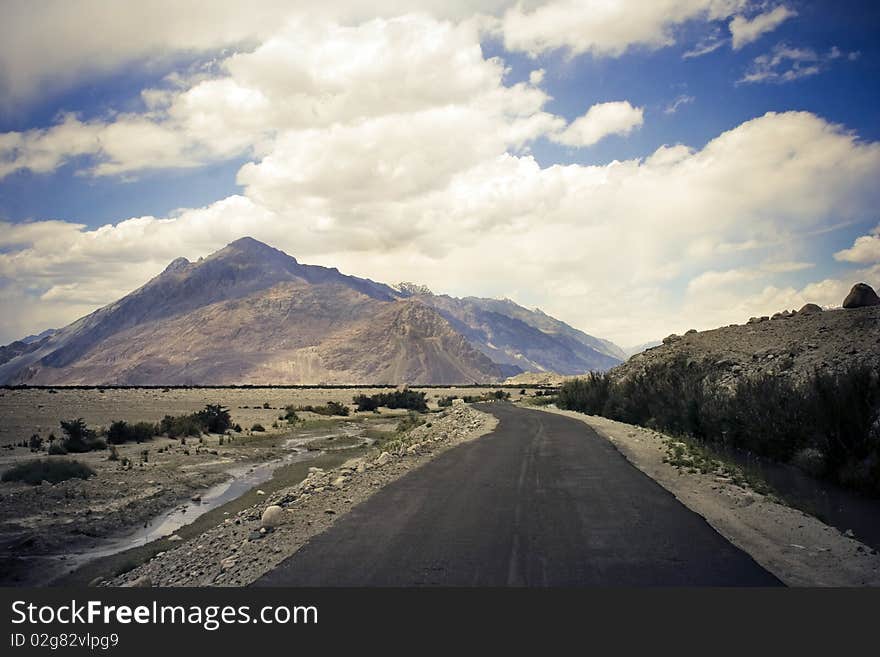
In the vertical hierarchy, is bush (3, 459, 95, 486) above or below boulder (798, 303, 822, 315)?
below

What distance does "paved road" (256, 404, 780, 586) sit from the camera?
23.3 feet

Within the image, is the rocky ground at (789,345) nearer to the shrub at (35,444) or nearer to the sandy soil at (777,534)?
the sandy soil at (777,534)

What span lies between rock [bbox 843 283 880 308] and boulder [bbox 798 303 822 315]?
3580 millimetres

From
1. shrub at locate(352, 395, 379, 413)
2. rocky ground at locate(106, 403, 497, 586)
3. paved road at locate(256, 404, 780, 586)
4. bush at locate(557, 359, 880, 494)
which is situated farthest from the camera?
shrub at locate(352, 395, 379, 413)

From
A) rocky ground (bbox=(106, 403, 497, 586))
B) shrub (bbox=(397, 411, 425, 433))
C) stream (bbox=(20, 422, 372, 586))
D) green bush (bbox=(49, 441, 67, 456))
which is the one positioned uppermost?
rocky ground (bbox=(106, 403, 497, 586))

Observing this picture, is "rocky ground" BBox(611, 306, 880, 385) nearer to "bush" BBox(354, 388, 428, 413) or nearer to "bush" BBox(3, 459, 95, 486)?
"bush" BBox(3, 459, 95, 486)

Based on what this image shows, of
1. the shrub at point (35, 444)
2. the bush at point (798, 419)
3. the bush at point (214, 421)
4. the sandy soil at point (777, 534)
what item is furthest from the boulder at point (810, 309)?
the shrub at point (35, 444)

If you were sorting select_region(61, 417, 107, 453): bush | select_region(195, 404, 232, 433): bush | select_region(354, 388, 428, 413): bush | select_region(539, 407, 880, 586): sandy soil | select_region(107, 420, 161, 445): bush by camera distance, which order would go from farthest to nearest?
select_region(354, 388, 428, 413): bush → select_region(195, 404, 232, 433): bush → select_region(107, 420, 161, 445): bush → select_region(61, 417, 107, 453): bush → select_region(539, 407, 880, 586): sandy soil

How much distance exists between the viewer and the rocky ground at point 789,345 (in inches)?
1136

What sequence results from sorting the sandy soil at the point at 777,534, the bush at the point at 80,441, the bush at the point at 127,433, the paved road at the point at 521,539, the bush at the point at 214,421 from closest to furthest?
the paved road at the point at 521,539, the sandy soil at the point at 777,534, the bush at the point at 80,441, the bush at the point at 127,433, the bush at the point at 214,421

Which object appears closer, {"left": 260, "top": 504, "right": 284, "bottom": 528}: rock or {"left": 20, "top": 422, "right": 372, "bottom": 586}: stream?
{"left": 260, "top": 504, "right": 284, "bottom": 528}: rock

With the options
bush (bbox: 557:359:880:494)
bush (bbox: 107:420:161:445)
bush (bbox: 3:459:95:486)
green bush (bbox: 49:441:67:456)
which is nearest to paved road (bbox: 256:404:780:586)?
bush (bbox: 557:359:880:494)

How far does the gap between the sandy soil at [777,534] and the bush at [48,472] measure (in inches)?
738

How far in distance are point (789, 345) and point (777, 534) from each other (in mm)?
28576
